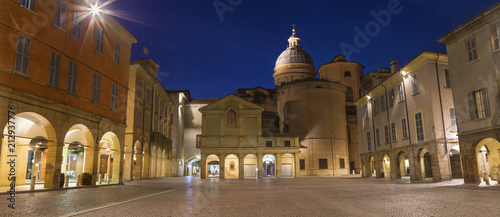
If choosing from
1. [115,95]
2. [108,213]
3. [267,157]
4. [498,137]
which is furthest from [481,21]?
[267,157]

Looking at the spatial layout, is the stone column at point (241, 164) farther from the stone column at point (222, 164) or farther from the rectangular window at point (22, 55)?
the rectangular window at point (22, 55)

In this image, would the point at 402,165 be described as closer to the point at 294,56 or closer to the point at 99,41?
the point at 99,41

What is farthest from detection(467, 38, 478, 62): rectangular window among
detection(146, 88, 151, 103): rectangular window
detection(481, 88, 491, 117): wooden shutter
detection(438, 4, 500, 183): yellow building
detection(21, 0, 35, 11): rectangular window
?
detection(146, 88, 151, 103): rectangular window

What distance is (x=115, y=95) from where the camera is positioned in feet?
78.6

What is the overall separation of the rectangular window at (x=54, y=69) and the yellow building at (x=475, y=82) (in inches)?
908

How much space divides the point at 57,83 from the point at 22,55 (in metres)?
2.67

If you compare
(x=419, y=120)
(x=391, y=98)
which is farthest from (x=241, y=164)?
(x=419, y=120)

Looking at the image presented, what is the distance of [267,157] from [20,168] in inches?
1330

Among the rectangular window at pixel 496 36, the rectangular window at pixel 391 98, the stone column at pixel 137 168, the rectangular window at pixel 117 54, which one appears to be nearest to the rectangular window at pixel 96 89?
the rectangular window at pixel 117 54

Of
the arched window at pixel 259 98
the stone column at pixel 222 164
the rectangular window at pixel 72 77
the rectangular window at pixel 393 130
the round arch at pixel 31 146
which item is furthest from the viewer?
the arched window at pixel 259 98

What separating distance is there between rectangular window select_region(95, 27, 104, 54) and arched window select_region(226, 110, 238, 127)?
85.4ft

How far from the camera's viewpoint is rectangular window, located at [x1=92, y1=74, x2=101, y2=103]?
69.6ft

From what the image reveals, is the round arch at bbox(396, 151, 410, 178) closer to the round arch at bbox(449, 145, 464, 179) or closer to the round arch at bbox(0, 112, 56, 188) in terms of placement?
the round arch at bbox(449, 145, 464, 179)

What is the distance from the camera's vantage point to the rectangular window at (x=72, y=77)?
61.5 ft
